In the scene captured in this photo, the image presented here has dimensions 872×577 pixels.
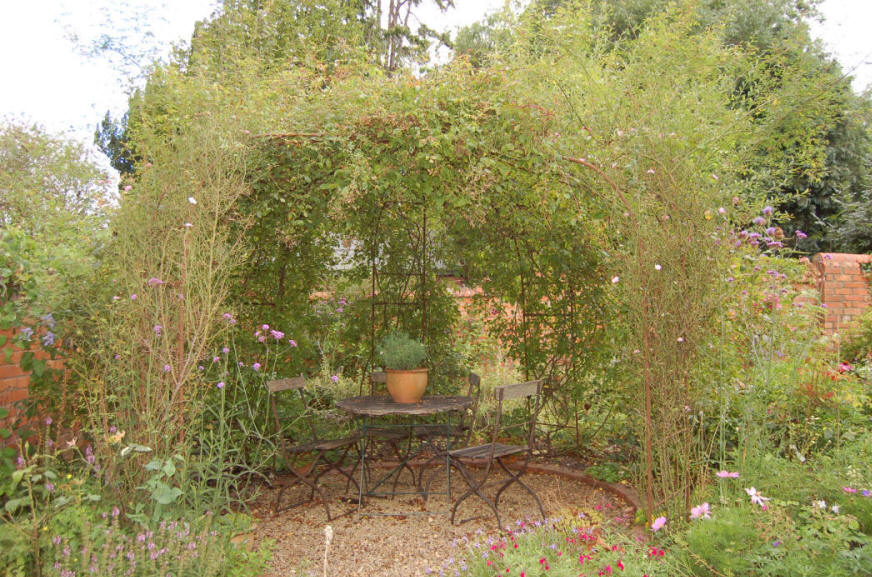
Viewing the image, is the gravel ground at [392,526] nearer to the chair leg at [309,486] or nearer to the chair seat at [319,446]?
the chair leg at [309,486]

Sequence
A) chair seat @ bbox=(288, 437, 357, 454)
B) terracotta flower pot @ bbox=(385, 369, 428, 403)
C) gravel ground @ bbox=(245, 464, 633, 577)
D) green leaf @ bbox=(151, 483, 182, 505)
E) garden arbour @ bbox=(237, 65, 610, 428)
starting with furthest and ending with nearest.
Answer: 1. terracotta flower pot @ bbox=(385, 369, 428, 403)
2. chair seat @ bbox=(288, 437, 357, 454)
3. garden arbour @ bbox=(237, 65, 610, 428)
4. gravel ground @ bbox=(245, 464, 633, 577)
5. green leaf @ bbox=(151, 483, 182, 505)

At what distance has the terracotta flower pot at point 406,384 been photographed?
162 inches

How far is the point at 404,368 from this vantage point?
13.5ft

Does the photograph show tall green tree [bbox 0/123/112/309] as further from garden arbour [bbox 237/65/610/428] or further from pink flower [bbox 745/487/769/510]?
pink flower [bbox 745/487/769/510]

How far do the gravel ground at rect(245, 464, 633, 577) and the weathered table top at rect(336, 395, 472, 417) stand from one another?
27.4 inches

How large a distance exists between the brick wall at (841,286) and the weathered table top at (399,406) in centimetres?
490

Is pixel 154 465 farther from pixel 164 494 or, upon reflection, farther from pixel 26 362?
pixel 26 362

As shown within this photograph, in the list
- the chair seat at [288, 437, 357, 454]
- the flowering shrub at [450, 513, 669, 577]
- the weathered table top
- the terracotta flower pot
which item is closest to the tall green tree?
the chair seat at [288, 437, 357, 454]

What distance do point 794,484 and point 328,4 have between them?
1282 cm

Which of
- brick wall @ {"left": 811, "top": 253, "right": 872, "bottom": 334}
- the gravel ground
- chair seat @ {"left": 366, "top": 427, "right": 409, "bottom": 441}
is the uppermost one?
brick wall @ {"left": 811, "top": 253, "right": 872, "bottom": 334}

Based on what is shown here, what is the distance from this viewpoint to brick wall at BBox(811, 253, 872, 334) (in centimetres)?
673

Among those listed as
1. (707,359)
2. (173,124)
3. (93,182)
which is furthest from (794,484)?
(93,182)

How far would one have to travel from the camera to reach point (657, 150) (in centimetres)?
307

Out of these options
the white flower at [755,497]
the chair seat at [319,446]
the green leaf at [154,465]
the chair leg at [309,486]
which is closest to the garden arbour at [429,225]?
the chair seat at [319,446]
